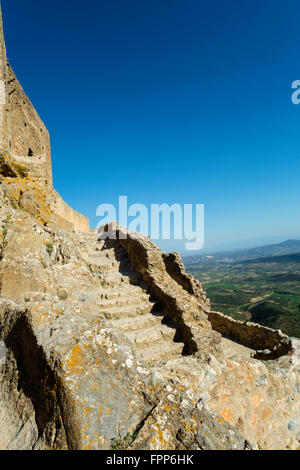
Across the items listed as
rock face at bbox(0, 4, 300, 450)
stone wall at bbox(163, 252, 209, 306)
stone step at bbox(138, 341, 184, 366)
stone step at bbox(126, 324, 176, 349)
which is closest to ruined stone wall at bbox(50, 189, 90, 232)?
rock face at bbox(0, 4, 300, 450)

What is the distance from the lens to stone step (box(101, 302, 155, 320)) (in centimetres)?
762

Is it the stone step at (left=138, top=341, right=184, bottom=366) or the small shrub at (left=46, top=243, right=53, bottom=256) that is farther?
the small shrub at (left=46, top=243, right=53, bottom=256)

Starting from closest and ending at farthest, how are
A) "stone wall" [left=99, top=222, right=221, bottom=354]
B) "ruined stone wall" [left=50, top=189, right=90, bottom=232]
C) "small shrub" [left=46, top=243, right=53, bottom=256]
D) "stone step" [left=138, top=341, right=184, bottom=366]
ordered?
1. "stone step" [left=138, top=341, right=184, bottom=366]
2. "small shrub" [left=46, top=243, right=53, bottom=256]
3. "stone wall" [left=99, top=222, right=221, bottom=354]
4. "ruined stone wall" [left=50, top=189, right=90, bottom=232]

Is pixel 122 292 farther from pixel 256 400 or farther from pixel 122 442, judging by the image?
pixel 122 442

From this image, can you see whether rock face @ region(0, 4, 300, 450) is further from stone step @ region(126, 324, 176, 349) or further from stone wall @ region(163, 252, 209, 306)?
stone wall @ region(163, 252, 209, 306)

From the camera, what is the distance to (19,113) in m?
15.2

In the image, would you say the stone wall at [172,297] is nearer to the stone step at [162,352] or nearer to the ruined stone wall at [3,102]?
the stone step at [162,352]

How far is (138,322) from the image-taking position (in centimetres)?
763

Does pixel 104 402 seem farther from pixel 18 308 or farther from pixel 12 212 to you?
pixel 12 212

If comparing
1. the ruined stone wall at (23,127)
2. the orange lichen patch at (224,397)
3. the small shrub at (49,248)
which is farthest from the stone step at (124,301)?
the ruined stone wall at (23,127)

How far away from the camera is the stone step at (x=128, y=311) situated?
7625 millimetres

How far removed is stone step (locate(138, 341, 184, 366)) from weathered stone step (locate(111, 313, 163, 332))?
833 millimetres
